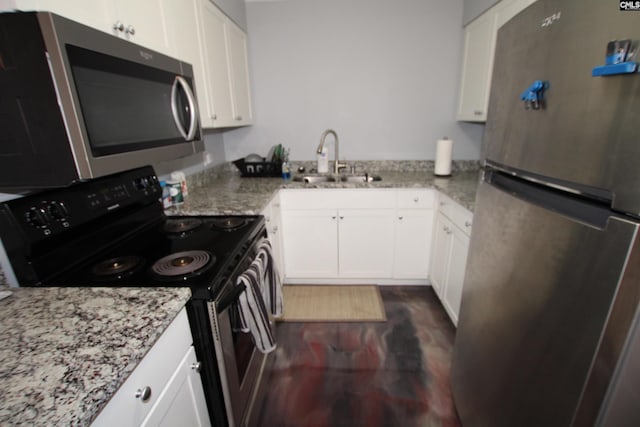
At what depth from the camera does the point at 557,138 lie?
0.75 meters

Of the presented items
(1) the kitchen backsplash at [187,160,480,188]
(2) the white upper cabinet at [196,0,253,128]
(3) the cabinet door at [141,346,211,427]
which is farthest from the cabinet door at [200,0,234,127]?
(3) the cabinet door at [141,346,211,427]

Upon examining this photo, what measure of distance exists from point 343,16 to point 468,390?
2.76 metres

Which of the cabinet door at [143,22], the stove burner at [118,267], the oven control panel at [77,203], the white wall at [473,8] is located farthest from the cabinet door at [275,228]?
the white wall at [473,8]

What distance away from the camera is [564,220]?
0.73 m

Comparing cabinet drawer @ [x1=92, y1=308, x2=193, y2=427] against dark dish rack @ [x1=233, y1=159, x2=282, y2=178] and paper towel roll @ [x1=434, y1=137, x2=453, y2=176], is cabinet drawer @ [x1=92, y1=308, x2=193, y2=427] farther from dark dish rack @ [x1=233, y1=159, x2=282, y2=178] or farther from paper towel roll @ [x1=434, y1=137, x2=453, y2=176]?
paper towel roll @ [x1=434, y1=137, x2=453, y2=176]

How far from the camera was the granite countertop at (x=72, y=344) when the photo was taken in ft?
1.65

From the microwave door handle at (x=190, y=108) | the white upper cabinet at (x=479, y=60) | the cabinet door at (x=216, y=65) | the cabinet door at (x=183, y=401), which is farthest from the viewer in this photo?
the white upper cabinet at (x=479, y=60)

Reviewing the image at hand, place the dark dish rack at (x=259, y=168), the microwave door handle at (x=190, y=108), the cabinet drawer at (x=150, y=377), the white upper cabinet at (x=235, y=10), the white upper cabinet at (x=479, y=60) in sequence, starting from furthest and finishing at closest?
the dark dish rack at (x=259, y=168) < the white upper cabinet at (x=235, y=10) < the white upper cabinet at (x=479, y=60) < the microwave door handle at (x=190, y=108) < the cabinet drawer at (x=150, y=377)

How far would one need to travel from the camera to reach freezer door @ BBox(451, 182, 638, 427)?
655 millimetres

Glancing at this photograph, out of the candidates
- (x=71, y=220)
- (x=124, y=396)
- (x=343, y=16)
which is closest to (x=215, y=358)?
(x=124, y=396)

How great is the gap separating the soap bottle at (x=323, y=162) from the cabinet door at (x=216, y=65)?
0.81m

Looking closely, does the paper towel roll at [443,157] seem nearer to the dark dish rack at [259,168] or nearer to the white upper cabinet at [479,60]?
the white upper cabinet at [479,60]

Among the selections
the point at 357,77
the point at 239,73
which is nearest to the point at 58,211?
the point at 239,73

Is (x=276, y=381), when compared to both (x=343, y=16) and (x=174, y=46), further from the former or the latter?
(x=343, y=16)
